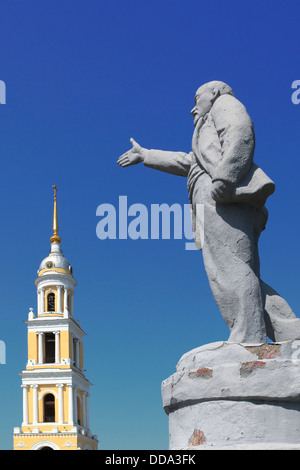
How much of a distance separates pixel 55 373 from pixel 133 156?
45838 millimetres

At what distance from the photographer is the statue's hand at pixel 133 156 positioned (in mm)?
6605

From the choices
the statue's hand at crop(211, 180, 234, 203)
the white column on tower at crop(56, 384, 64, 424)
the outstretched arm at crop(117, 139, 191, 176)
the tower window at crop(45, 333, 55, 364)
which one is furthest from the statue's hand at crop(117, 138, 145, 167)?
the tower window at crop(45, 333, 55, 364)

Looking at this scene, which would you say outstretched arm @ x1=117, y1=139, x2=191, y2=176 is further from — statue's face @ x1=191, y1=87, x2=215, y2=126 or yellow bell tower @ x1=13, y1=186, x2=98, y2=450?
yellow bell tower @ x1=13, y1=186, x2=98, y2=450

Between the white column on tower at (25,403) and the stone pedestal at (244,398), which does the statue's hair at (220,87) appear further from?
the white column on tower at (25,403)

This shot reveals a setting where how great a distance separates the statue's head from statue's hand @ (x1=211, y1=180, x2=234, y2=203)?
0.88m

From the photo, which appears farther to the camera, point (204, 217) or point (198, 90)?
point (198, 90)

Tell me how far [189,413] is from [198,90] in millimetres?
2621

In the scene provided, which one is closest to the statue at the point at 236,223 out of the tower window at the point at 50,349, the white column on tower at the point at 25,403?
the white column on tower at the point at 25,403

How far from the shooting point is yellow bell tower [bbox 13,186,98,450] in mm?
49312

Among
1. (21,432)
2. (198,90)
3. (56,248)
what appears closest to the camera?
(198,90)

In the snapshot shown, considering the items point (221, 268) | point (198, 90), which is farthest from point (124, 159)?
point (221, 268)

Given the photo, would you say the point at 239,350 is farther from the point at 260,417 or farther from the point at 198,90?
the point at 198,90

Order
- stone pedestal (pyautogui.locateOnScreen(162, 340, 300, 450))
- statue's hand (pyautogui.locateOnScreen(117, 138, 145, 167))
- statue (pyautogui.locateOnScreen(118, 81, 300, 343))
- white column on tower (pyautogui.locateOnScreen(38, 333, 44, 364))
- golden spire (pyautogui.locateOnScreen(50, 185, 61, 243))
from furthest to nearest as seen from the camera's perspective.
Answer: golden spire (pyautogui.locateOnScreen(50, 185, 61, 243)), white column on tower (pyautogui.locateOnScreen(38, 333, 44, 364)), statue's hand (pyautogui.locateOnScreen(117, 138, 145, 167)), statue (pyautogui.locateOnScreen(118, 81, 300, 343)), stone pedestal (pyautogui.locateOnScreen(162, 340, 300, 450))

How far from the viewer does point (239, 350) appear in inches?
209
